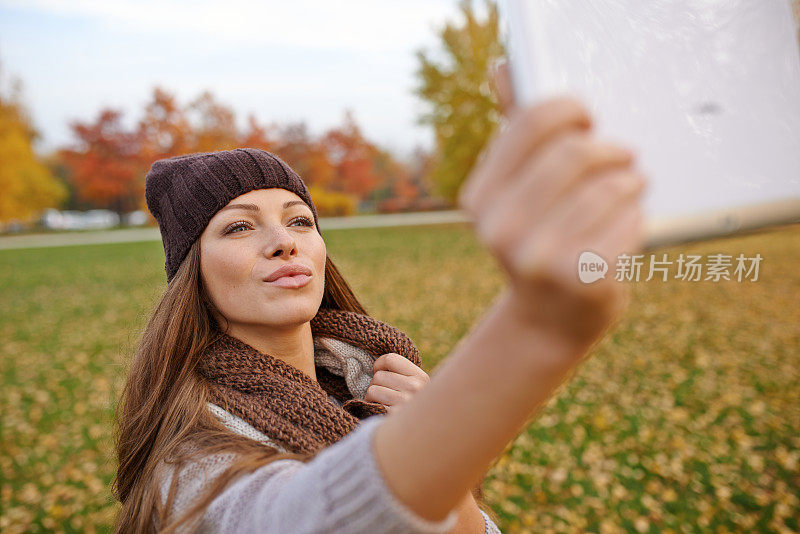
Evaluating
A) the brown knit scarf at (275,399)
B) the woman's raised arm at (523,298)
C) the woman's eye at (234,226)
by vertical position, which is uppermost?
the woman's raised arm at (523,298)

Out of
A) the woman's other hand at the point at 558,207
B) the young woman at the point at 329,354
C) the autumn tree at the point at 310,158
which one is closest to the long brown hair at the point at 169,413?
the young woman at the point at 329,354

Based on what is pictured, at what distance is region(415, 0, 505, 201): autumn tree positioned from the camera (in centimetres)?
2216

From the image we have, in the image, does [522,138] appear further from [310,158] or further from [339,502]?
[310,158]

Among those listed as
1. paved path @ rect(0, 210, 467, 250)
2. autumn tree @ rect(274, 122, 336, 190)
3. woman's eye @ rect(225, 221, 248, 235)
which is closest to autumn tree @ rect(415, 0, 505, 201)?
paved path @ rect(0, 210, 467, 250)

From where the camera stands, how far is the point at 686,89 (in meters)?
0.87

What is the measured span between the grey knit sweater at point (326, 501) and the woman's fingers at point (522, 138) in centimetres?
42

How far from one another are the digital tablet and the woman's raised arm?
0.28ft

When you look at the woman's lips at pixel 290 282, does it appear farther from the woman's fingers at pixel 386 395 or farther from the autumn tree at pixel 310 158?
the autumn tree at pixel 310 158

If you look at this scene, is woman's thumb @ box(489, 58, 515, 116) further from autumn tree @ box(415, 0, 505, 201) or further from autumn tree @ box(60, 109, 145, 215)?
autumn tree @ box(60, 109, 145, 215)

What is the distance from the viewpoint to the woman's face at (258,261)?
165 cm

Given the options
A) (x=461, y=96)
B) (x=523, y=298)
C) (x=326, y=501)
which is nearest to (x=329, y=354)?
(x=326, y=501)

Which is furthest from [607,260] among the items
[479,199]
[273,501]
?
Result: [273,501]

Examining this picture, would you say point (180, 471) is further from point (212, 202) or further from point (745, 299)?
point (745, 299)

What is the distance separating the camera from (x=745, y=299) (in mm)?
9711
